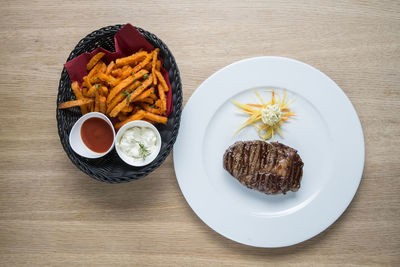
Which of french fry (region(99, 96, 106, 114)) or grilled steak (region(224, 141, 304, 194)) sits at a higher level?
french fry (region(99, 96, 106, 114))

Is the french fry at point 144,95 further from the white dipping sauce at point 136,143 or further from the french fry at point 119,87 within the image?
the white dipping sauce at point 136,143

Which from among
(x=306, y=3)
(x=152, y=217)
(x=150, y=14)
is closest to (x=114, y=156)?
(x=152, y=217)

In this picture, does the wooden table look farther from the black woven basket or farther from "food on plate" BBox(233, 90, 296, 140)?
"food on plate" BBox(233, 90, 296, 140)

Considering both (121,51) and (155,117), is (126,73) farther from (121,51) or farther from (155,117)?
(155,117)

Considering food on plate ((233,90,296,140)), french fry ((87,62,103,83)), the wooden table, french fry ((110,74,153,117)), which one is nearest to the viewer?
french fry ((110,74,153,117))

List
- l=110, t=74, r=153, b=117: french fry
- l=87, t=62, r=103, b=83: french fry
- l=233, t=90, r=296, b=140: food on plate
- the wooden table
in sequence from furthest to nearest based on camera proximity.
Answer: the wooden table → l=233, t=90, r=296, b=140: food on plate → l=87, t=62, r=103, b=83: french fry → l=110, t=74, r=153, b=117: french fry

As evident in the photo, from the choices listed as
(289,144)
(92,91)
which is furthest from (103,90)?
(289,144)

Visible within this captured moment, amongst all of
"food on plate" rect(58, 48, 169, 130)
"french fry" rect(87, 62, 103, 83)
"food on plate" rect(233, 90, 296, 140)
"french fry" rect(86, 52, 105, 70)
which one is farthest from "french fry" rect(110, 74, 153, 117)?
"food on plate" rect(233, 90, 296, 140)
